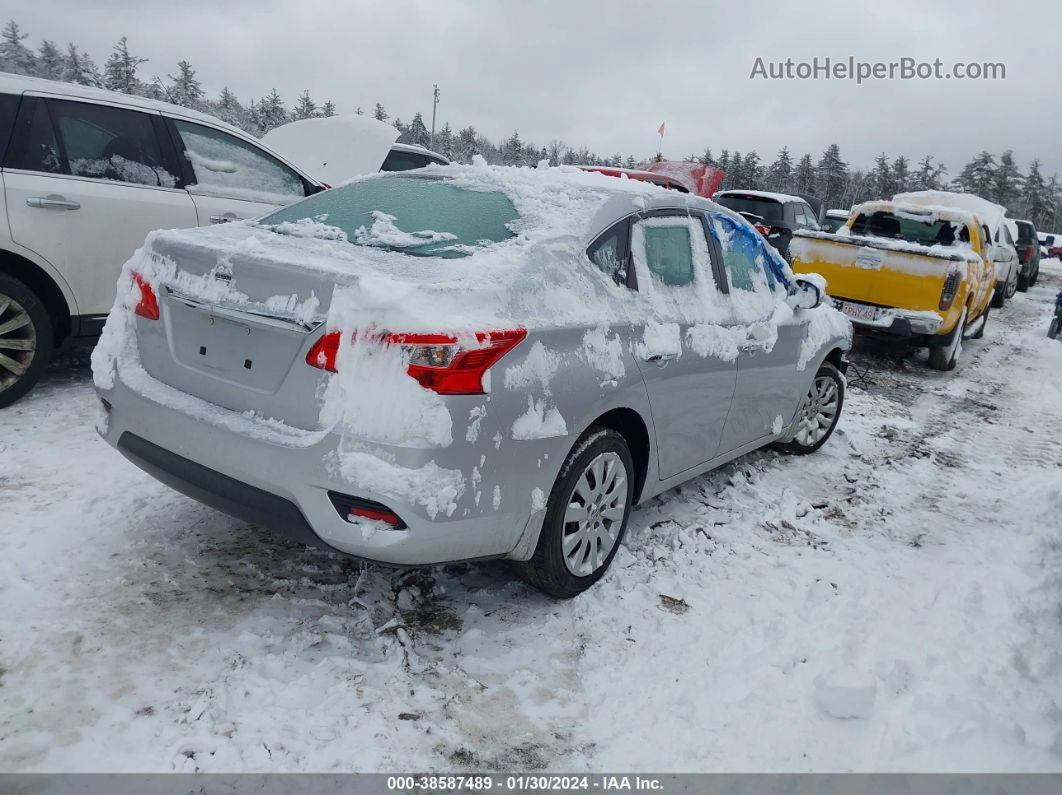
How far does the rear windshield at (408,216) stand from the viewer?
2.94 m

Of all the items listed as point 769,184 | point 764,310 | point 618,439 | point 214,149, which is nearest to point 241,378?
point 618,439

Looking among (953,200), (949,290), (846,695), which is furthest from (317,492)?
(953,200)

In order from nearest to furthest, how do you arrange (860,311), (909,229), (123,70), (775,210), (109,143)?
(109,143) < (860,311) < (909,229) < (775,210) < (123,70)

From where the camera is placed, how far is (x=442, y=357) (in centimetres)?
234

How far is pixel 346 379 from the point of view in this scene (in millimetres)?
2367

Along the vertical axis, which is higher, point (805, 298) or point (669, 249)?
point (669, 249)

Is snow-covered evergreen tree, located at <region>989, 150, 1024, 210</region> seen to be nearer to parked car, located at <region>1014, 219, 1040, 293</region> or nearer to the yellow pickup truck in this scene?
parked car, located at <region>1014, 219, 1040, 293</region>

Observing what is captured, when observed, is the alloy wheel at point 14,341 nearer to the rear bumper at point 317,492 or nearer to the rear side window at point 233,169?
the rear side window at point 233,169

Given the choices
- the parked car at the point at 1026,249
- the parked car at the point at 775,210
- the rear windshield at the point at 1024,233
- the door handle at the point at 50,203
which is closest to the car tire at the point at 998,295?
the parked car at the point at 775,210

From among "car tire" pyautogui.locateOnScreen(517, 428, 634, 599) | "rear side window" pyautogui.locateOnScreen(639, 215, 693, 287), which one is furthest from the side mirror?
"car tire" pyautogui.locateOnScreen(517, 428, 634, 599)

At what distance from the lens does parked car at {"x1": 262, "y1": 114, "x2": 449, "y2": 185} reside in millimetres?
7094

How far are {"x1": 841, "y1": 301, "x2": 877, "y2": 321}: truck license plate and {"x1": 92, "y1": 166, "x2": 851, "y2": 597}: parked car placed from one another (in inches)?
203

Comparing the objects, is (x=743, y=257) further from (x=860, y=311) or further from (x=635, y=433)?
(x=860, y=311)

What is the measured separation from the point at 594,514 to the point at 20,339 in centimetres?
350
